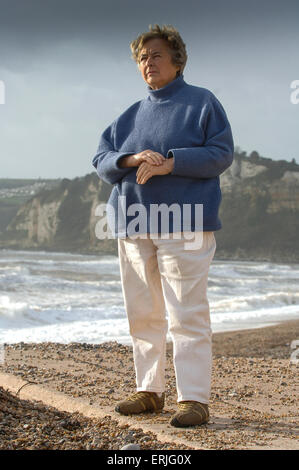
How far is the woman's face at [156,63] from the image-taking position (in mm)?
2840

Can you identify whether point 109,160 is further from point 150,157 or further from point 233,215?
point 233,215

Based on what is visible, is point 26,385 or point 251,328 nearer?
point 26,385

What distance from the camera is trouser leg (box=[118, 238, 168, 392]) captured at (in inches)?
113

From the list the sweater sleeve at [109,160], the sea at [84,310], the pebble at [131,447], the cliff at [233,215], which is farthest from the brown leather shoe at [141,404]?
the cliff at [233,215]

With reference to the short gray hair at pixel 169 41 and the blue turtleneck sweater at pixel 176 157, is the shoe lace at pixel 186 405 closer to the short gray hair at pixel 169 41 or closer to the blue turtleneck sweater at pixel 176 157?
the blue turtleneck sweater at pixel 176 157

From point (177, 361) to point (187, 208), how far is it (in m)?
0.70

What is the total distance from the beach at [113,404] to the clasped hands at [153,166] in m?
1.11

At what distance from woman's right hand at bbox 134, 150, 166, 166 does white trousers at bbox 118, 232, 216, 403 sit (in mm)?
340

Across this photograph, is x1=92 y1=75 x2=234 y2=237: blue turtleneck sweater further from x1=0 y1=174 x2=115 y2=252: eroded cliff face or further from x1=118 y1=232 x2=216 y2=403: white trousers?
x1=0 y1=174 x2=115 y2=252: eroded cliff face

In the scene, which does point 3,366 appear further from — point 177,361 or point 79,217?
point 79,217

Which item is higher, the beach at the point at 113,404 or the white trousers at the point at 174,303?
the white trousers at the point at 174,303

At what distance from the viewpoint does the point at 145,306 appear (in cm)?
290

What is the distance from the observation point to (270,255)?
2510 inches
